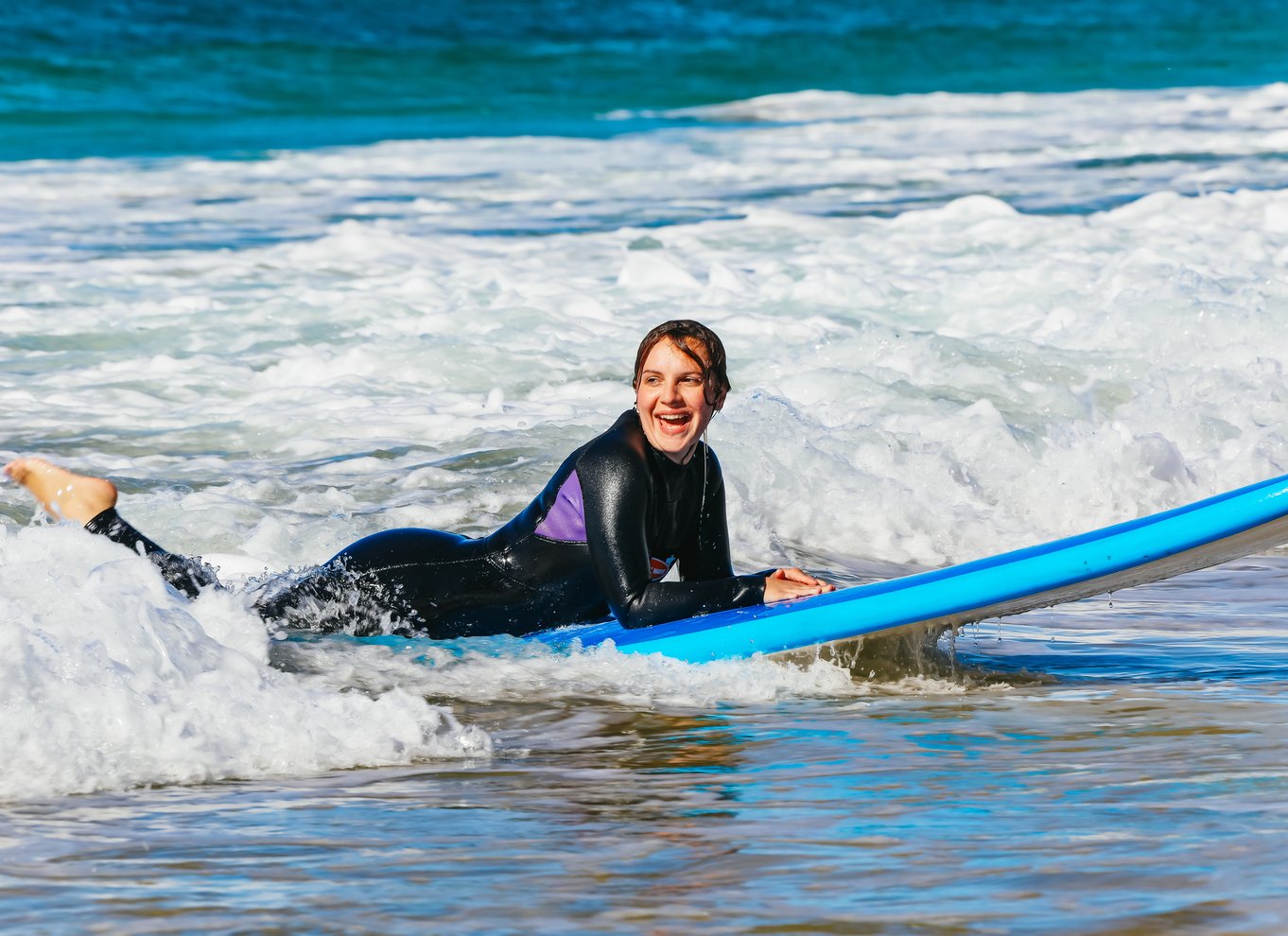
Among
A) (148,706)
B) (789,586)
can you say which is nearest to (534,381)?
(789,586)

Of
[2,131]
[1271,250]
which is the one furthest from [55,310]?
[2,131]

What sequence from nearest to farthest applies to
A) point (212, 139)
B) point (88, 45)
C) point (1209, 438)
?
point (1209, 438), point (212, 139), point (88, 45)

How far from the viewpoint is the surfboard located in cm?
412

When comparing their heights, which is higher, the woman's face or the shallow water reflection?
the woman's face

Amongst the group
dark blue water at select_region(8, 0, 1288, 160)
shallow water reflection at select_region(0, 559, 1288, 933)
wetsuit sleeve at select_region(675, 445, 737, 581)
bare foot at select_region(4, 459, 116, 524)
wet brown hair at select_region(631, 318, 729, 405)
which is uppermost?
dark blue water at select_region(8, 0, 1288, 160)

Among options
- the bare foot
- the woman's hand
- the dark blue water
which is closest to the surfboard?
the woman's hand

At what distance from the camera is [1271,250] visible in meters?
11.2

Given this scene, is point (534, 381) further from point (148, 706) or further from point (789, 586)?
point (148, 706)

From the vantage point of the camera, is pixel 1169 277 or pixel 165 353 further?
pixel 1169 277

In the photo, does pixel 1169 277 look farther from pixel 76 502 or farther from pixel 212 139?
pixel 212 139

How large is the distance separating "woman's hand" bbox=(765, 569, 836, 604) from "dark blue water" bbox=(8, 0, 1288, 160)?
17.0m

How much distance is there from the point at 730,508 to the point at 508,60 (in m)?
25.5

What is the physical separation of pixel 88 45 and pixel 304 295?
2084 centimetres

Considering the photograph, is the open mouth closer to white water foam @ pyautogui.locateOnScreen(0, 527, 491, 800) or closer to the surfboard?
the surfboard
